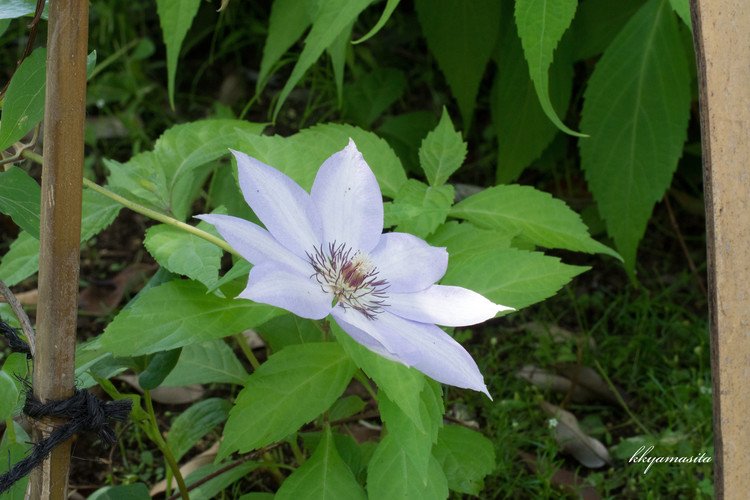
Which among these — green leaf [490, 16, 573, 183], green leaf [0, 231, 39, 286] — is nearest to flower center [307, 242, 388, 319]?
green leaf [0, 231, 39, 286]

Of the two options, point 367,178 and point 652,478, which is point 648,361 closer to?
point 652,478

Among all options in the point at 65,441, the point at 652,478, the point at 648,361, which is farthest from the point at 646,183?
the point at 65,441

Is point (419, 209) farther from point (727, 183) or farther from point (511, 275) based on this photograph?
Answer: point (727, 183)

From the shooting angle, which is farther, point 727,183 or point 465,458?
point 465,458

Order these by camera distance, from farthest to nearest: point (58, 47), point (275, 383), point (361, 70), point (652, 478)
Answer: point (361, 70), point (652, 478), point (275, 383), point (58, 47)

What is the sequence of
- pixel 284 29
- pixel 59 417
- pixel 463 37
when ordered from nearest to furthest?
pixel 59 417 → pixel 284 29 → pixel 463 37

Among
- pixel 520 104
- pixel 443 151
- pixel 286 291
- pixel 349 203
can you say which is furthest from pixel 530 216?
pixel 520 104
